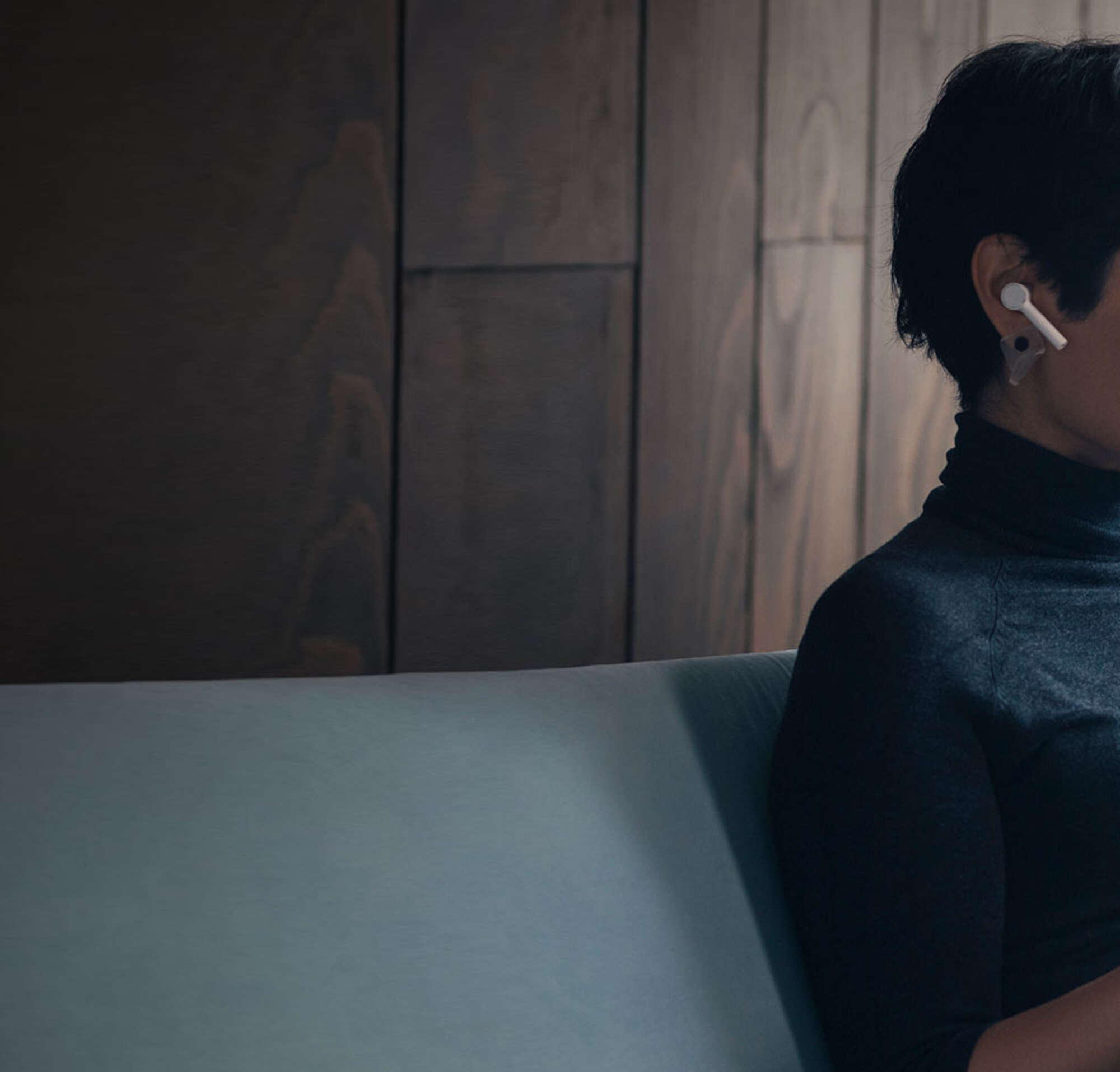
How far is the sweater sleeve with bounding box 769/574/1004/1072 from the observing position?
718mm

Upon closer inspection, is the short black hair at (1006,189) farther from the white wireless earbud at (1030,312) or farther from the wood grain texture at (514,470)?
the wood grain texture at (514,470)

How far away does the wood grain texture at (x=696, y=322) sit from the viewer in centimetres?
142

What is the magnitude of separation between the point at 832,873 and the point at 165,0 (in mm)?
995

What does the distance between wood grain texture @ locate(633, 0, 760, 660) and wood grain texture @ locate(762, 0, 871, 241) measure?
0.03 metres

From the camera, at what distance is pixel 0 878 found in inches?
23.8

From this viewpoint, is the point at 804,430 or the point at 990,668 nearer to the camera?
the point at 990,668

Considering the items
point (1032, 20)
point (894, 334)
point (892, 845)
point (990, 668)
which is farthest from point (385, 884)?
point (1032, 20)

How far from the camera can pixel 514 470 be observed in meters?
1.37

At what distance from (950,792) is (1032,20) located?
1207mm

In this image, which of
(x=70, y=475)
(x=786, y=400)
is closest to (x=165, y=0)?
(x=70, y=475)

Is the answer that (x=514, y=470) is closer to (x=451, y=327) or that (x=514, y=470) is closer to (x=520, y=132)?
(x=451, y=327)

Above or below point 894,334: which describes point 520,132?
above

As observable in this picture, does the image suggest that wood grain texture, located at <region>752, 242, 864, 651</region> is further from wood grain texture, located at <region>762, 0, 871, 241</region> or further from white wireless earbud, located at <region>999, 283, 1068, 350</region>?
white wireless earbud, located at <region>999, 283, 1068, 350</region>

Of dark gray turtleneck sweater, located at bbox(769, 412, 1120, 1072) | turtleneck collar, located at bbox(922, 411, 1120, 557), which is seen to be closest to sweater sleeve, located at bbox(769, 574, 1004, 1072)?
dark gray turtleneck sweater, located at bbox(769, 412, 1120, 1072)
